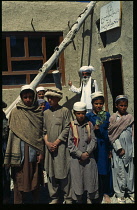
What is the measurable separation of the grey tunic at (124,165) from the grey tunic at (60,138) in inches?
29.6

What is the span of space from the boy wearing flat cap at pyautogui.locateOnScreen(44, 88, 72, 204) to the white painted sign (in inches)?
109

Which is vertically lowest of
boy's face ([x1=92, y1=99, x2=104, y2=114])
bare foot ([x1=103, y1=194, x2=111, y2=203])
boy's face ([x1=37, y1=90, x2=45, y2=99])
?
bare foot ([x1=103, y1=194, x2=111, y2=203])

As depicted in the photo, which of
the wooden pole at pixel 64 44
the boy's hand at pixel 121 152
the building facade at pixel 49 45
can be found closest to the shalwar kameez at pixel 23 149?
the boy's hand at pixel 121 152

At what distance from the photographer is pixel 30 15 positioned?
6.59 m

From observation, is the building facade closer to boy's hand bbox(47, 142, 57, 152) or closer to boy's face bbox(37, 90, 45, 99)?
boy's face bbox(37, 90, 45, 99)

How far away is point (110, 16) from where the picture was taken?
538 centimetres

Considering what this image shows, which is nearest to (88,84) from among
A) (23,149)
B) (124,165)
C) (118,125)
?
(118,125)

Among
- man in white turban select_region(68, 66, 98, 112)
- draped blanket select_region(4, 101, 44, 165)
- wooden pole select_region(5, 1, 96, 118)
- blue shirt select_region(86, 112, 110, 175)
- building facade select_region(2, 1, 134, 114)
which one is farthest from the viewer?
building facade select_region(2, 1, 134, 114)

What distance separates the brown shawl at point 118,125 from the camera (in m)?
3.44

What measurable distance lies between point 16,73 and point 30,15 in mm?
1648

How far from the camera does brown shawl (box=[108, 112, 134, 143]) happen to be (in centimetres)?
344

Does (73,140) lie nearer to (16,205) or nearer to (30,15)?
(16,205)

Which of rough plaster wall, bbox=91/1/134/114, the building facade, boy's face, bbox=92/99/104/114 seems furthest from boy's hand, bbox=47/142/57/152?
the building facade

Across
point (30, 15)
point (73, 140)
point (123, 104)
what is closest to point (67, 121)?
point (73, 140)
